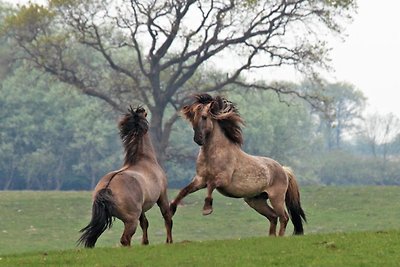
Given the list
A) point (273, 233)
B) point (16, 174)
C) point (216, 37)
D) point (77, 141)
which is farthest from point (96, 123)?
point (273, 233)

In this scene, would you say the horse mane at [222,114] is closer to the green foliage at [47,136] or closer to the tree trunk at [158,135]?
the tree trunk at [158,135]

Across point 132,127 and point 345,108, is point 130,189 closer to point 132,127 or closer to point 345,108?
point 132,127

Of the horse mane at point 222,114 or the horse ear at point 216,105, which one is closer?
the horse mane at point 222,114

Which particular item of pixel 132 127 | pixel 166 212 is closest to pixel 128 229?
pixel 166 212

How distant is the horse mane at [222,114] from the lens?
18.8m

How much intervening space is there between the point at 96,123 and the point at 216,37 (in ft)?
110

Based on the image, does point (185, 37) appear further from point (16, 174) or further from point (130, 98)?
point (16, 174)

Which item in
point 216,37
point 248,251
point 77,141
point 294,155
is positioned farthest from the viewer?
point 294,155

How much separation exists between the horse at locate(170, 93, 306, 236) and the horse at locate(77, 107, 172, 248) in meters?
0.57

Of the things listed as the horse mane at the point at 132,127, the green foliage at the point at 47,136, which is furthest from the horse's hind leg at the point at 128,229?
the green foliage at the point at 47,136

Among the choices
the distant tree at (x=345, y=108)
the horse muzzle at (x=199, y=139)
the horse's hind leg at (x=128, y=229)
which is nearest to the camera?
the horse's hind leg at (x=128, y=229)

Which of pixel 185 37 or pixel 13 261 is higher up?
pixel 185 37

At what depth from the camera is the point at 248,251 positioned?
16.5 metres

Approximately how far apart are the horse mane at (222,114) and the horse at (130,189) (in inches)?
47.3
